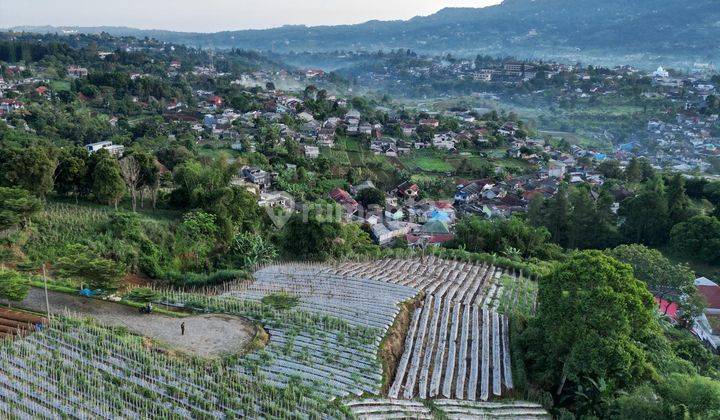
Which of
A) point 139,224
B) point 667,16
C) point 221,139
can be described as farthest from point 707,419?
point 667,16

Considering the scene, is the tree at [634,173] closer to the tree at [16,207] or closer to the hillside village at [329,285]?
the hillside village at [329,285]

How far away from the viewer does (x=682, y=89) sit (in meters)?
65.4

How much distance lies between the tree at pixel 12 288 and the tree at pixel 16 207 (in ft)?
11.0

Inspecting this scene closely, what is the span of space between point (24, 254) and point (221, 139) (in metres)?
27.5

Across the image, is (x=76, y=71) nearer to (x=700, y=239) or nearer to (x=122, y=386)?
(x=122, y=386)

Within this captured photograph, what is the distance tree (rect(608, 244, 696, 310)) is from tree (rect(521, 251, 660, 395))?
243 inches

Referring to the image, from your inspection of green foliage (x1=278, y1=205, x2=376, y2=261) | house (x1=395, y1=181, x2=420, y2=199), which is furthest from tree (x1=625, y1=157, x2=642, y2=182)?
green foliage (x1=278, y1=205, x2=376, y2=261)

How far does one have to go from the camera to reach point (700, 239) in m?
22.0

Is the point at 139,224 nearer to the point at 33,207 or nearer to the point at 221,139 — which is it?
the point at 33,207

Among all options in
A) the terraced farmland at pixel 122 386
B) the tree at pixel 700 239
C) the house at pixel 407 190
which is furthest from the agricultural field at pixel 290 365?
the house at pixel 407 190

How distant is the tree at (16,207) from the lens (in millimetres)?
14539

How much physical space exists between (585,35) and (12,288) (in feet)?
557

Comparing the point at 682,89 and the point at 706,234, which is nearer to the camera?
the point at 706,234

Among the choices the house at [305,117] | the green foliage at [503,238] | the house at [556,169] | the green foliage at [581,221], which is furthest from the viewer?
the house at [305,117]
